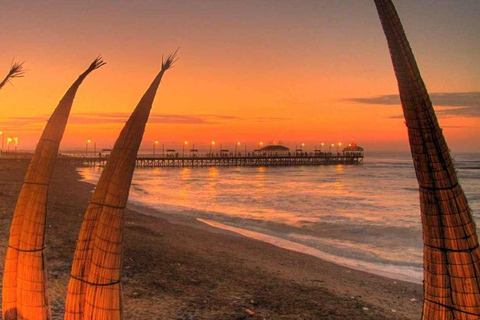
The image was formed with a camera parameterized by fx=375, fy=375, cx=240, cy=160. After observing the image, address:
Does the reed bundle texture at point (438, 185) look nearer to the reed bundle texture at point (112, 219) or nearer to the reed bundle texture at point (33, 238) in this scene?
the reed bundle texture at point (112, 219)

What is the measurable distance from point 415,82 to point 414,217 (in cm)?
2209

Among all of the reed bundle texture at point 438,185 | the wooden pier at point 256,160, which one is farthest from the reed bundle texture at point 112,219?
the wooden pier at point 256,160

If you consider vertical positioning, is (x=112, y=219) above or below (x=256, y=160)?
above

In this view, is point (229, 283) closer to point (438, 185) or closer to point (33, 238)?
point (33, 238)

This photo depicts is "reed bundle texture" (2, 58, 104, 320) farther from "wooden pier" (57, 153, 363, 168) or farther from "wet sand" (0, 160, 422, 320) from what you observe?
"wooden pier" (57, 153, 363, 168)

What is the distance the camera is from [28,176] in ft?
10.8

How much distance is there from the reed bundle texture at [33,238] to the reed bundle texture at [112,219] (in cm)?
84

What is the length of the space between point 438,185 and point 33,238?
310 cm

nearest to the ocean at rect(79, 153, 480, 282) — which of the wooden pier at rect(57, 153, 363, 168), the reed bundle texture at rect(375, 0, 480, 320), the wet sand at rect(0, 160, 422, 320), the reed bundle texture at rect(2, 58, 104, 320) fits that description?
the wet sand at rect(0, 160, 422, 320)

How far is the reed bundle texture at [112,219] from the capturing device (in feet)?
8.13

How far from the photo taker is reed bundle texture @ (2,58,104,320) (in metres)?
3.17

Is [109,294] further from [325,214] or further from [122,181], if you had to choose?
[325,214]

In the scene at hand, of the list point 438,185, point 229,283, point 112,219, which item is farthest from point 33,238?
point 229,283

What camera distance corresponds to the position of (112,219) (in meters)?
2.48
